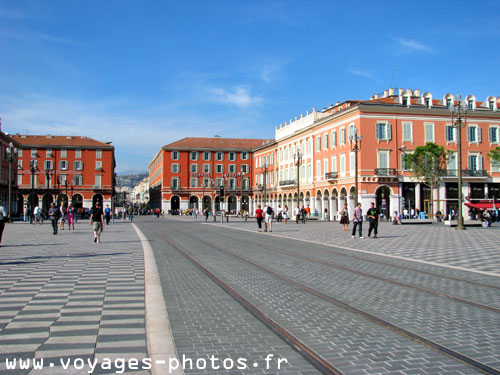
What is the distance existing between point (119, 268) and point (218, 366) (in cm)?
760

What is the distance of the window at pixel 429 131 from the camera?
55.3m

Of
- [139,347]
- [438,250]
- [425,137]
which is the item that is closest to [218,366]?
[139,347]

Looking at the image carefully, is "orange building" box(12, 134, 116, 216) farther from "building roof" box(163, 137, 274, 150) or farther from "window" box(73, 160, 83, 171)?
"building roof" box(163, 137, 274, 150)

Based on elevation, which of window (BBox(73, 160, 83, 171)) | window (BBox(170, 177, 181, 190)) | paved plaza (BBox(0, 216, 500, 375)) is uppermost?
window (BBox(73, 160, 83, 171))

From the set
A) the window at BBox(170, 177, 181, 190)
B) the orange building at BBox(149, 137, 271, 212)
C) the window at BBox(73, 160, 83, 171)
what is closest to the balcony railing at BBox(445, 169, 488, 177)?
the orange building at BBox(149, 137, 271, 212)

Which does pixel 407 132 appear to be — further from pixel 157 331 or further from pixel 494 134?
pixel 157 331

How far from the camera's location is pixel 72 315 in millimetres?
6426

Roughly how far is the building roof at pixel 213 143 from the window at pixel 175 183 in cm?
641

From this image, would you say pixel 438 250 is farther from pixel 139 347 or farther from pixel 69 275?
pixel 139 347

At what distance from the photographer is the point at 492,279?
33.1 ft

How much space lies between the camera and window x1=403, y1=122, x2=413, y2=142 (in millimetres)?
54719

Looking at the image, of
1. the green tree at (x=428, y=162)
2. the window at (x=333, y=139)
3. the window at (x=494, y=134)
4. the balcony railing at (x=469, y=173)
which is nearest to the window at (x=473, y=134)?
the window at (x=494, y=134)

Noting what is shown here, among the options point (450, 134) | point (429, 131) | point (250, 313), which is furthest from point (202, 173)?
point (250, 313)

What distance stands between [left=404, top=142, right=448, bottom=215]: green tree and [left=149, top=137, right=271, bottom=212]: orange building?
48.9 metres
